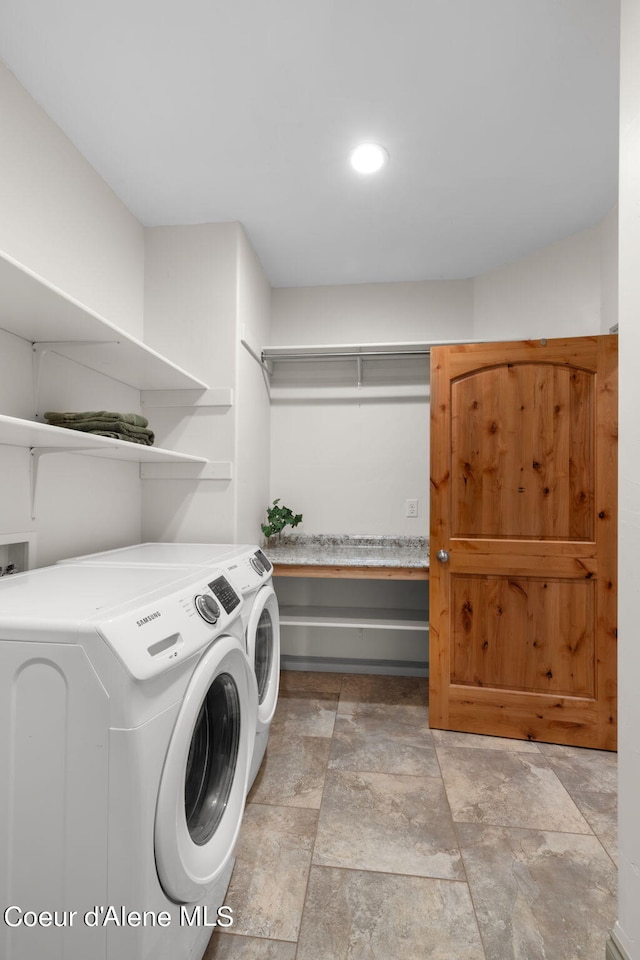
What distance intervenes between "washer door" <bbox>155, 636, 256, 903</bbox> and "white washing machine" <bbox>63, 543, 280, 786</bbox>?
213 mm

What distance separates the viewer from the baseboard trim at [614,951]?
1.08m

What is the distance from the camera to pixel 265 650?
6.42 feet

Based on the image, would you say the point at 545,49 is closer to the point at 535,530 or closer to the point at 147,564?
the point at 535,530

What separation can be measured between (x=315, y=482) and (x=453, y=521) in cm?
106

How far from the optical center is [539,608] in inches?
87.2

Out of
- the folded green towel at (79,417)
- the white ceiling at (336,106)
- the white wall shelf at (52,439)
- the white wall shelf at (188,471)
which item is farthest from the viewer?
the white wall shelf at (188,471)

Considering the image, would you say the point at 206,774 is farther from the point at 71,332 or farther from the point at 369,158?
the point at 369,158

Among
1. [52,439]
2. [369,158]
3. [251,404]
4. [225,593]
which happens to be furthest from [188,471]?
[369,158]

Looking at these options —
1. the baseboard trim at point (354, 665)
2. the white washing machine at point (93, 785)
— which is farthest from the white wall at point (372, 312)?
the white washing machine at point (93, 785)

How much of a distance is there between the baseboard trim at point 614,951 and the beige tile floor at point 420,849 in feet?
0.23

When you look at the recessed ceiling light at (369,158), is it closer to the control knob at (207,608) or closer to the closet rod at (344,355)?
the closet rod at (344,355)

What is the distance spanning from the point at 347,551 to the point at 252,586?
126 cm

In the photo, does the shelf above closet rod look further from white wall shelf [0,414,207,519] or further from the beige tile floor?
the beige tile floor

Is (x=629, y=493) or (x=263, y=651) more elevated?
(x=629, y=493)
